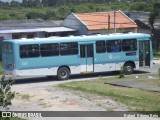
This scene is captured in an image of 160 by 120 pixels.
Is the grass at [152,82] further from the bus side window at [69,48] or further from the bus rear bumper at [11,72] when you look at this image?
the bus rear bumper at [11,72]

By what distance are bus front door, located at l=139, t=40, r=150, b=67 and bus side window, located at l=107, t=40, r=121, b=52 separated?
1619 mm

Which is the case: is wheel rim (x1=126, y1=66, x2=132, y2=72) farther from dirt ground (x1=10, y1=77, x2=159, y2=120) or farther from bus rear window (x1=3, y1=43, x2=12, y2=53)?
bus rear window (x1=3, y1=43, x2=12, y2=53)

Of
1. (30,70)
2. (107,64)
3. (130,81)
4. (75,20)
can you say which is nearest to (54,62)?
(30,70)

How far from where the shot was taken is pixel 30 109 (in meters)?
15.9

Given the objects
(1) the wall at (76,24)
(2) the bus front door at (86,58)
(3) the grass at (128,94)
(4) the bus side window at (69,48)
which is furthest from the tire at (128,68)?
(1) the wall at (76,24)

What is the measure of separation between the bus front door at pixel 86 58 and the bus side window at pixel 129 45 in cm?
230

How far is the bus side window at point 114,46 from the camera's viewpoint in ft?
88.7

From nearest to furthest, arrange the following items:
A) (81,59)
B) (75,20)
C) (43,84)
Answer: (43,84) < (81,59) < (75,20)

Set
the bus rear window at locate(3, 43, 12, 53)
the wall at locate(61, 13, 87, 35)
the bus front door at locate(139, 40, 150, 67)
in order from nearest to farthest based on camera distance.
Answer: the bus rear window at locate(3, 43, 12, 53) < the bus front door at locate(139, 40, 150, 67) < the wall at locate(61, 13, 87, 35)

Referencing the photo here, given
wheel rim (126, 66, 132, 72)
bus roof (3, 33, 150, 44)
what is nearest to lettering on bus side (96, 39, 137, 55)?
bus roof (3, 33, 150, 44)

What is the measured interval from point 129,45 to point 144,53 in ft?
4.15

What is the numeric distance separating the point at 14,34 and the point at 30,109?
3099 cm

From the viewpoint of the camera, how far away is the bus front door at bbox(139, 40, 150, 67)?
27953mm

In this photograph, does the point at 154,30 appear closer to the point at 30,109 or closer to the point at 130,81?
the point at 130,81
